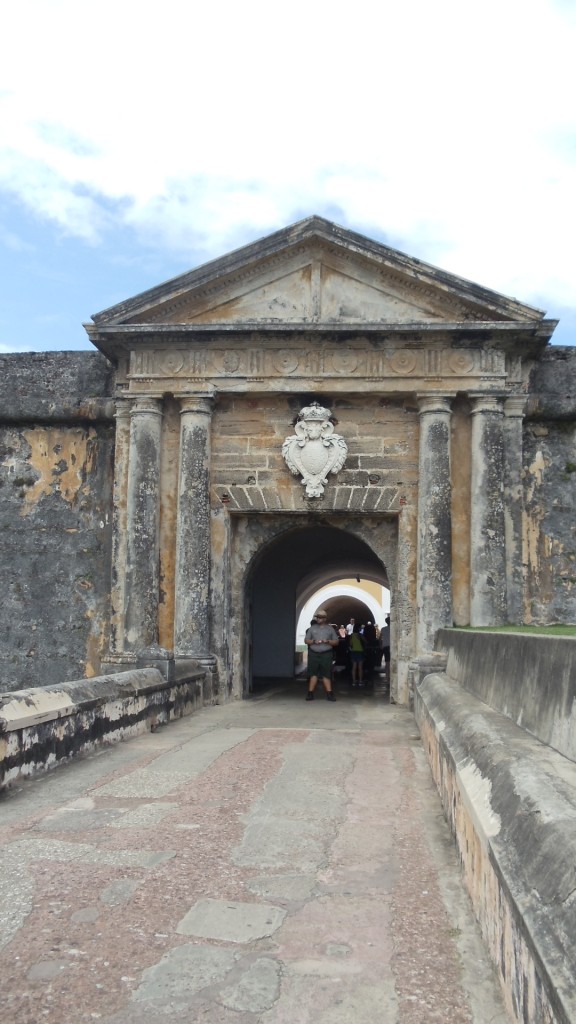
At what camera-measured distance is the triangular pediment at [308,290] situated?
35.2ft

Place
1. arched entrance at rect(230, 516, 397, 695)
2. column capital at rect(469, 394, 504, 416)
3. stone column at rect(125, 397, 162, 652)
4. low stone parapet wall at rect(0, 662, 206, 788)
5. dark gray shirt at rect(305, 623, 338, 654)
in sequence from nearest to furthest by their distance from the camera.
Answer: low stone parapet wall at rect(0, 662, 206, 788) → column capital at rect(469, 394, 504, 416) → stone column at rect(125, 397, 162, 652) → dark gray shirt at rect(305, 623, 338, 654) → arched entrance at rect(230, 516, 397, 695)

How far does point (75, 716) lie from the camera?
6.43 m

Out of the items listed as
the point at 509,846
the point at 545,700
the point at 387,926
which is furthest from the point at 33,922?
the point at 545,700

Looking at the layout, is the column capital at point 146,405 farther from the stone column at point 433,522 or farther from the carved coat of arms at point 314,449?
the stone column at point 433,522

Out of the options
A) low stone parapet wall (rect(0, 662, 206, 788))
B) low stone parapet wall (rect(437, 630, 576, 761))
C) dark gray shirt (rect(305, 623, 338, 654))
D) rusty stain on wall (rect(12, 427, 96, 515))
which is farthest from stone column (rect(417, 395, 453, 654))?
rusty stain on wall (rect(12, 427, 96, 515))

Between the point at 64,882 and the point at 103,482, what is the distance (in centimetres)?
854

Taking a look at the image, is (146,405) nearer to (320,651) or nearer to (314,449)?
(314,449)

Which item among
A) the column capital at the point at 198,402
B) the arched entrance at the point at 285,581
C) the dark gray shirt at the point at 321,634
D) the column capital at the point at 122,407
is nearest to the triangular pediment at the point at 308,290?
the column capital at the point at 198,402

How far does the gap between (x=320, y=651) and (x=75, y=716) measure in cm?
605

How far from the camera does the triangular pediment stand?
10742 millimetres

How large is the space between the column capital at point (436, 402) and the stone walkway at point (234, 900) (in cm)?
542

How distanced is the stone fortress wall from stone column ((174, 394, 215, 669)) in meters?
0.26

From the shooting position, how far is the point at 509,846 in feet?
8.79

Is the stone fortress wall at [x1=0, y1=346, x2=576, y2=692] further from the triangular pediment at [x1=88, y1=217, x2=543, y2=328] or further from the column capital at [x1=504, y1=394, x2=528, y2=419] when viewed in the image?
the triangular pediment at [x1=88, y1=217, x2=543, y2=328]
